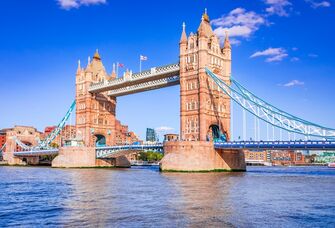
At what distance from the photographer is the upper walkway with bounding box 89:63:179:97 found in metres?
74.3

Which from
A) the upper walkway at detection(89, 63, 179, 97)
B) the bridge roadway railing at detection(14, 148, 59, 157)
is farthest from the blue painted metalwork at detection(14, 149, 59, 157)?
the upper walkway at detection(89, 63, 179, 97)

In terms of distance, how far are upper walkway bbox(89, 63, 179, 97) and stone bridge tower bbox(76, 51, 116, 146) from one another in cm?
303

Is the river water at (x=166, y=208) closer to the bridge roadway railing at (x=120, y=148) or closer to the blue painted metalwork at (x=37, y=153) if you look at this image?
the bridge roadway railing at (x=120, y=148)

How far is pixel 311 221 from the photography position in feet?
66.7

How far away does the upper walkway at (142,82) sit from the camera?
74312 millimetres

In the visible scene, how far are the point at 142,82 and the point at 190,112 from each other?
48.8 feet

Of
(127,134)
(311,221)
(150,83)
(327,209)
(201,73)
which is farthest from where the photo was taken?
(127,134)

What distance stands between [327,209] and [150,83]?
57.2 metres

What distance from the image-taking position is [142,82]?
80.1 meters

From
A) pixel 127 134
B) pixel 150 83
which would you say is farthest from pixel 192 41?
pixel 127 134

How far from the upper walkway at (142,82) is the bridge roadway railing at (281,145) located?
60.7ft

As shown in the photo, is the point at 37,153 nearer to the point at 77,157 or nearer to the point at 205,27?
the point at 77,157

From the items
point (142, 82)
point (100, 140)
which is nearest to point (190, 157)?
point (142, 82)

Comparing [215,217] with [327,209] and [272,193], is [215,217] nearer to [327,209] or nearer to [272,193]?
[327,209]
